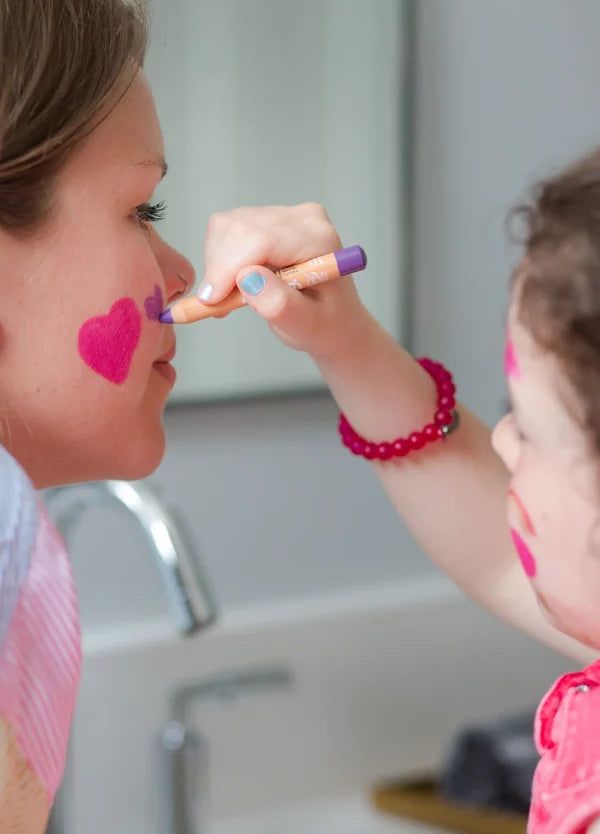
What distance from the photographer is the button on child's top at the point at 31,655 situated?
63 centimetres

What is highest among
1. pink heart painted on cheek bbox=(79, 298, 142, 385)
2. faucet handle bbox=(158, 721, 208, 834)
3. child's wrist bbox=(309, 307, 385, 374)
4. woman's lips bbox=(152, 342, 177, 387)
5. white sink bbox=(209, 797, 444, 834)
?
pink heart painted on cheek bbox=(79, 298, 142, 385)

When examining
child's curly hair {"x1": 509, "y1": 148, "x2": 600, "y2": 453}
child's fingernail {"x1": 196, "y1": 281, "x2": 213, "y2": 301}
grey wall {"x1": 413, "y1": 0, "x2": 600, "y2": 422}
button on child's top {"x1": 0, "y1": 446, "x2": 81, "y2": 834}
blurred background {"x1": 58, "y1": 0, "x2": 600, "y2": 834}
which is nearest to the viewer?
child's curly hair {"x1": 509, "y1": 148, "x2": 600, "y2": 453}

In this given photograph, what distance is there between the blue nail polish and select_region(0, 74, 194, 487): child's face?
0.20 ft

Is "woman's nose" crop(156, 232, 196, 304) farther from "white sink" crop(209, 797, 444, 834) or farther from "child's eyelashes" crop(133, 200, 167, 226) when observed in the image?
"white sink" crop(209, 797, 444, 834)

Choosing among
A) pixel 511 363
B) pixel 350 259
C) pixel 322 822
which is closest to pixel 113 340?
pixel 350 259

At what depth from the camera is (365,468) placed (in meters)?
1.53

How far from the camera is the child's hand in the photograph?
0.73m

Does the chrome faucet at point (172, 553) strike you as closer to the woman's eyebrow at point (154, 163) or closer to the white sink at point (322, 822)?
the woman's eyebrow at point (154, 163)

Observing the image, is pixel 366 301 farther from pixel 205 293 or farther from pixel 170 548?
pixel 205 293

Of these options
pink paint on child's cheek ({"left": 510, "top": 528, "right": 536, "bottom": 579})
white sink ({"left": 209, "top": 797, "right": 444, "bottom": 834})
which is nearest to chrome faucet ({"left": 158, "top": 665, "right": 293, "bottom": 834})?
white sink ({"left": 209, "top": 797, "right": 444, "bottom": 834})

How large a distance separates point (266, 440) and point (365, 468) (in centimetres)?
14

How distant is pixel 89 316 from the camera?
713 millimetres

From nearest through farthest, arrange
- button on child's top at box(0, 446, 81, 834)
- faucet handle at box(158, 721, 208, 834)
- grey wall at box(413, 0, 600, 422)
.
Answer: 1. button on child's top at box(0, 446, 81, 834)
2. faucet handle at box(158, 721, 208, 834)
3. grey wall at box(413, 0, 600, 422)

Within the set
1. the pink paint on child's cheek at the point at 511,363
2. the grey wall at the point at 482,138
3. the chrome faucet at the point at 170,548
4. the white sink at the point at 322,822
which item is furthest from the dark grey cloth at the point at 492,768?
the pink paint on child's cheek at the point at 511,363
